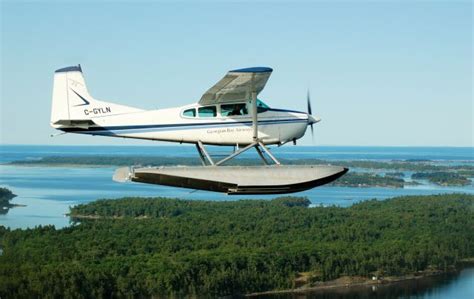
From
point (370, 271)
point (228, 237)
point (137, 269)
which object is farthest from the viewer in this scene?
point (228, 237)

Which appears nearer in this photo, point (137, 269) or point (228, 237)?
point (137, 269)

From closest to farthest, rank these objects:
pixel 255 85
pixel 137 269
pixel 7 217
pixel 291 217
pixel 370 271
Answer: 1. pixel 255 85
2. pixel 137 269
3. pixel 370 271
4. pixel 291 217
5. pixel 7 217

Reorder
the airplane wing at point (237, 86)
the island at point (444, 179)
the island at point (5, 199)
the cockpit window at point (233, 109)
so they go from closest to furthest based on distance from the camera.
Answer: the airplane wing at point (237, 86), the cockpit window at point (233, 109), the island at point (5, 199), the island at point (444, 179)

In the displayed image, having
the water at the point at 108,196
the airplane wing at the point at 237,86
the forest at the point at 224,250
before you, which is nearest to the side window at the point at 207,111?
the airplane wing at the point at 237,86

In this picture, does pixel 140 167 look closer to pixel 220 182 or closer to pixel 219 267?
pixel 220 182

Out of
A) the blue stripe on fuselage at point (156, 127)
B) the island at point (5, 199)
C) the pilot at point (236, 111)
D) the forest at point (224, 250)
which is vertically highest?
the pilot at point (236, 111)

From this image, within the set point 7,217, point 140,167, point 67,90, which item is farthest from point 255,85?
point 7,217

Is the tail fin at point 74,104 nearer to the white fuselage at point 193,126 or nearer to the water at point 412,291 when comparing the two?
the white fuselage at point 193,126

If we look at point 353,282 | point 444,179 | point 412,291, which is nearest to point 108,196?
point 444,179
